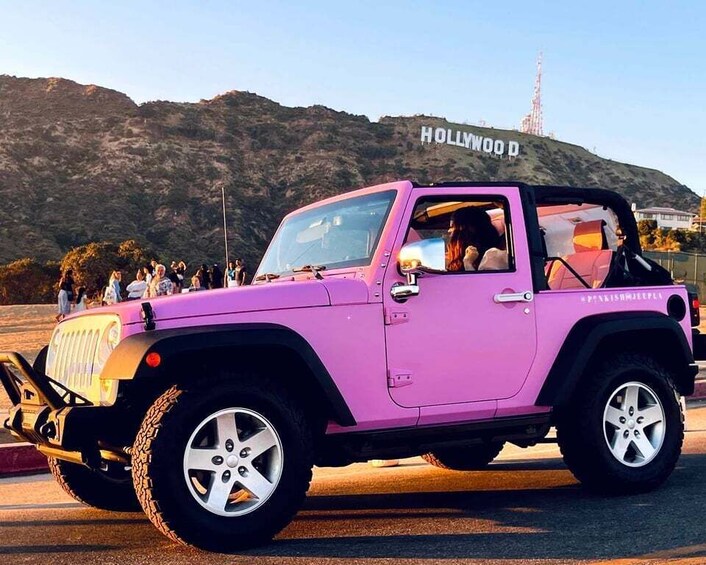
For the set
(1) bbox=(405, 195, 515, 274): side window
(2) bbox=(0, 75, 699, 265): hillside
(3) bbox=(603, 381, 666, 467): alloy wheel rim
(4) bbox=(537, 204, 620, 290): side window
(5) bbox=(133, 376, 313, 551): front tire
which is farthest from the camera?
(2) bbox=(0, 75, 699, 265): hillside

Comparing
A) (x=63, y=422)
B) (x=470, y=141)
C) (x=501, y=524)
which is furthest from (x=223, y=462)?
(x=470, y=141)

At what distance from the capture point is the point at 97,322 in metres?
4.88

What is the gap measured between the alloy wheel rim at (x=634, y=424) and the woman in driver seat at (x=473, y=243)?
124 cm

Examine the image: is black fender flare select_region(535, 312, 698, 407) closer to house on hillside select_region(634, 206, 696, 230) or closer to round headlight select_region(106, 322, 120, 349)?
round headlight select_region(106, 322, 120, 349)

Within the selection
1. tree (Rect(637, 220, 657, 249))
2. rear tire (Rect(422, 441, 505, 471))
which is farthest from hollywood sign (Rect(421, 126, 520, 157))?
rear tire (Rect(422, 441, 505, 471))

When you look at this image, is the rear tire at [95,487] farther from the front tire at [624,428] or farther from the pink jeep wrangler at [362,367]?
the front tire at [624,428]

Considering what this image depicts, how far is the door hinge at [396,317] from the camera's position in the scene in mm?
5059

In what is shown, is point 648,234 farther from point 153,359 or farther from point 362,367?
point 153,359

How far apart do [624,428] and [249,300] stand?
2.86m

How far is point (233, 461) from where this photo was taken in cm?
446

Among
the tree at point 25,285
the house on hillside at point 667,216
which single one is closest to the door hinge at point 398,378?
the tree at point 25,285

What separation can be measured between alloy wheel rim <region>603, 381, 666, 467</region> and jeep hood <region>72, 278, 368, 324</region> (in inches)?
81.8

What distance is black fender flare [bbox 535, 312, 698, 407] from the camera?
5.53 meters

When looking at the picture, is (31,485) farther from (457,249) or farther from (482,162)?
(482,162)
